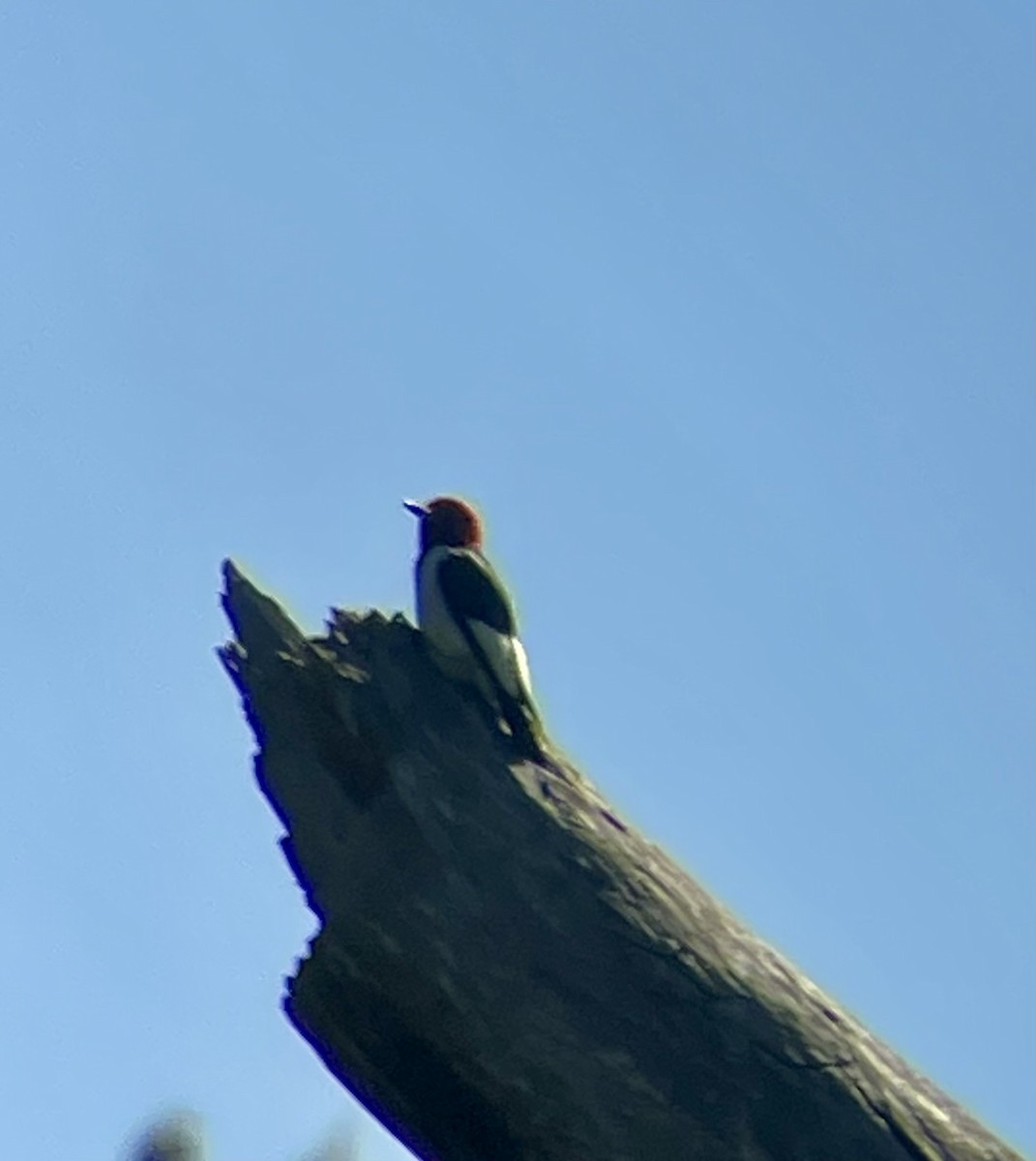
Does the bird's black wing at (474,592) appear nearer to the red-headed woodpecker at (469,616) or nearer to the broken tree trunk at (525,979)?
the red-headed woodpecker at (469,616)

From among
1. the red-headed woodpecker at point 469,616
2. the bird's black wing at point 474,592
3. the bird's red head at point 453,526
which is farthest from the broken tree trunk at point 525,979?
the bird's red head at point 453,526

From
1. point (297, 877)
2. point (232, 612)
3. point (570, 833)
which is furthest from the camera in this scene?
point (232, 612)

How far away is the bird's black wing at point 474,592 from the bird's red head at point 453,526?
0.48 m

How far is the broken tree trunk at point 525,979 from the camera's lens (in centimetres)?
589

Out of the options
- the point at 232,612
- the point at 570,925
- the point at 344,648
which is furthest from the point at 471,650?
the point at 570,925

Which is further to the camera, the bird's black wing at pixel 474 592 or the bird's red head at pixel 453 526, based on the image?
the bird's red head at pixel 453 526

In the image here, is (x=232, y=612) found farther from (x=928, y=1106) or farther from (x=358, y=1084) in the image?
(x=928, y=1106)

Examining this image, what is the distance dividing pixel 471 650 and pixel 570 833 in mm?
1090

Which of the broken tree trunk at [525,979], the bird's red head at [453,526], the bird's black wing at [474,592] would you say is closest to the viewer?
the broken tree trunk at [525,979]

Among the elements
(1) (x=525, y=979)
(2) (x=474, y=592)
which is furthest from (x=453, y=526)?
(1) (x=525, y=979)

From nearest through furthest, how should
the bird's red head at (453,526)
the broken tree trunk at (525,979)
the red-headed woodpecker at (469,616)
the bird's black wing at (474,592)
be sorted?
the broken tree trunk at (525,979) < the red-headed woodpecker at (469,616) < the bird's black wing at (474,592) < the bird's red head at (453,526)

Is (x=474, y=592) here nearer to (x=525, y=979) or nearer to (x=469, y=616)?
(x=469, y=616)

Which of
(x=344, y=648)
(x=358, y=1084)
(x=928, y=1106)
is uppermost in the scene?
(x=344, y=648)

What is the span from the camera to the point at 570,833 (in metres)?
6.34
